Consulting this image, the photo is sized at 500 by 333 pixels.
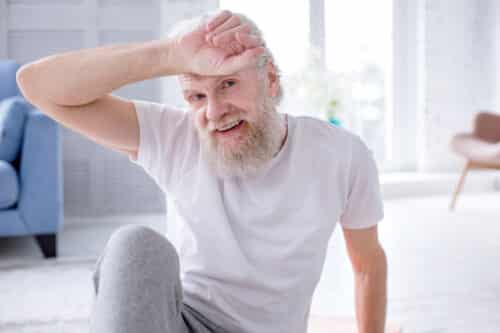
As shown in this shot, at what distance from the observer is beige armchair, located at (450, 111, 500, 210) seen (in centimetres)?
433

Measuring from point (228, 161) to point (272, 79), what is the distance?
0.87ft

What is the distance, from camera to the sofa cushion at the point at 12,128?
319cm

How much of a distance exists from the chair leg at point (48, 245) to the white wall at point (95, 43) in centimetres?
123

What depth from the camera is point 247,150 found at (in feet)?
4.14

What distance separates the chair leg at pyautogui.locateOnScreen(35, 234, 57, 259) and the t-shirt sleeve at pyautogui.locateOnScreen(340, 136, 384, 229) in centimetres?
226

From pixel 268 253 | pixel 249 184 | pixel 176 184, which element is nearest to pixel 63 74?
pixel 176 184

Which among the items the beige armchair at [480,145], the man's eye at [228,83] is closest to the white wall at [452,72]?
the beige armchair at [480,145]

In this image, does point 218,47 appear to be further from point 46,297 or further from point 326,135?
point 46,297

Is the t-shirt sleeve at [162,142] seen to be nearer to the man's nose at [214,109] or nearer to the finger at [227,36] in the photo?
the man's nose at [214,109]

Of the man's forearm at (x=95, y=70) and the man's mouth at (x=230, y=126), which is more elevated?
the man's forearm at (x=95, y=70)

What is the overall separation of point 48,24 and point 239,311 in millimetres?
3622

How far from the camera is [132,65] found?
3.96 ft

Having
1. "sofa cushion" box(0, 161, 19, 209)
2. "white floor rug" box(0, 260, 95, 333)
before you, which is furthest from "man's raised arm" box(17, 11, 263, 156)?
"sofa cushion" box(0, 161, 19, 209)

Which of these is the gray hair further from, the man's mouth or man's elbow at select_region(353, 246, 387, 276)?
man's elbow at select_region(353, 246, 387, 276)
